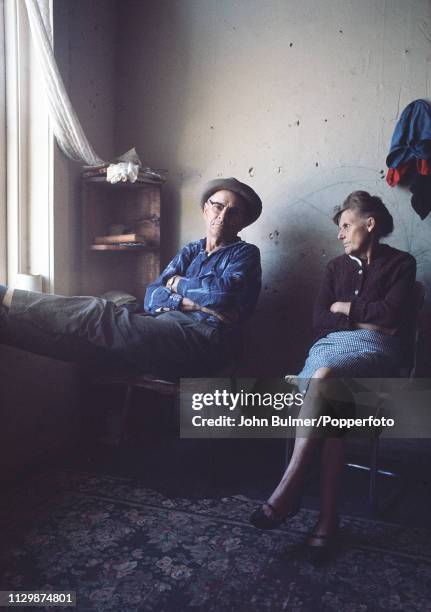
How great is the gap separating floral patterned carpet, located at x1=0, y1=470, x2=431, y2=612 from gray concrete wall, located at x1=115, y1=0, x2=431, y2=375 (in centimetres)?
116

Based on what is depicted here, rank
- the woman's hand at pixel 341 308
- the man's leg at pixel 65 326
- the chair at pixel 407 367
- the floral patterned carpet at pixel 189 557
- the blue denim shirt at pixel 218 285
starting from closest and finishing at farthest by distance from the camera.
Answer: the floral patterned carpet at pixel 189 557
the man's leg at pixel 65 326
the chair at pixel 407 367
the woman's hand at pixel 341 308
the blue denim shirt at pixel 218 285

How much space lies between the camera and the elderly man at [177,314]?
2.09 metres

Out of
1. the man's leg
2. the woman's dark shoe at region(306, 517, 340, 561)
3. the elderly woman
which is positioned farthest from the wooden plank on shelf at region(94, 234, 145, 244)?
the woman's dark shoe at region(306, 517, 340, 561)

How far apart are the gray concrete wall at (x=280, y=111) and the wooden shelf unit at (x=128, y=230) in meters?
0.19

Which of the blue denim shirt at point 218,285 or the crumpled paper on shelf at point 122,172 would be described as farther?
the crumpled paper on shelf at point 122,172

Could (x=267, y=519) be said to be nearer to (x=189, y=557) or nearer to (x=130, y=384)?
(x=189, y=557)

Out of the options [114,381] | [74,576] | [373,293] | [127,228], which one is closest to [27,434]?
[114,381]

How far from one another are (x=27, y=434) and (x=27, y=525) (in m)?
0.60

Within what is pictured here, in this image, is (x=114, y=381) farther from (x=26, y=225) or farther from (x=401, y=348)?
(x=401, y=348)

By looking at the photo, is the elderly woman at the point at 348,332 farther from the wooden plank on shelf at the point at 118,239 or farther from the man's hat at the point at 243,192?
the wooden plank on shelf at the point at 118,239

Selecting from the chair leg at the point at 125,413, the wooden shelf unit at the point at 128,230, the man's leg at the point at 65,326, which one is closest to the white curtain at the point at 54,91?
the wooden shelf unit at the point at 128,230

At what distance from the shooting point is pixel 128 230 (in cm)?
304

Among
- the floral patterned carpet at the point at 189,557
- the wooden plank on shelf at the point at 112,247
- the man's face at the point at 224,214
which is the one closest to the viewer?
the floral patterned carpet at the point at 189,557

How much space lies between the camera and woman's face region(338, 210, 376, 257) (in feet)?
7.85
